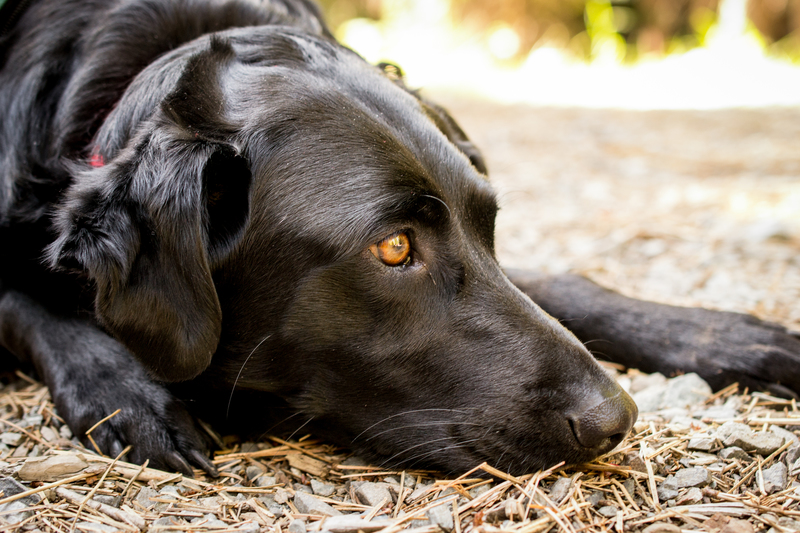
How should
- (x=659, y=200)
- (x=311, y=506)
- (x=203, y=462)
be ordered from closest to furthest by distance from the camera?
(x=311, y=506), (x=203, y=462), (x=659, y=200)

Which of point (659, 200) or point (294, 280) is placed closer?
point (294, 280)

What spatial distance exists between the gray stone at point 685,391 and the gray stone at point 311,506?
121 cm

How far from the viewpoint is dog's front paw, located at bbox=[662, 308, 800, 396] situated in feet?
7.43

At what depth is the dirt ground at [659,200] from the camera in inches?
139

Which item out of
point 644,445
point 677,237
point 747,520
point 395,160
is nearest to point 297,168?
point 395,160

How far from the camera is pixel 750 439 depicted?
188 centimetres

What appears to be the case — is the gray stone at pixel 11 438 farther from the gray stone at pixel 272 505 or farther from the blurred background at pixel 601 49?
the blurred background at pixel 601 49

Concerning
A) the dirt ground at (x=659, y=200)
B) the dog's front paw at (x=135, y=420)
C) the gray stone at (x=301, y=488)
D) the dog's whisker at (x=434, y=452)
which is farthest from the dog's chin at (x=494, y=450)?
the dirt ground at (x=659, y=200)

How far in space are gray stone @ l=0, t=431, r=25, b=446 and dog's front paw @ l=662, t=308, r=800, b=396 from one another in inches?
86.6

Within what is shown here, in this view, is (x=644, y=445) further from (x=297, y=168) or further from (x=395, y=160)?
(x=297, y=168)

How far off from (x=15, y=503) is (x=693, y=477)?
1730 millimetres

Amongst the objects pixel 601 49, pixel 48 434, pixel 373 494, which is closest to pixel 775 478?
pixel 373 494

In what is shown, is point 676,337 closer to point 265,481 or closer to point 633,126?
point 265,481

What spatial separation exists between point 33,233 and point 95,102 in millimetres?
503
